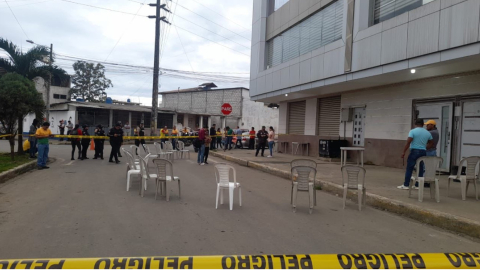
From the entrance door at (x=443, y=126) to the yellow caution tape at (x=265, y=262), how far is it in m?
9.60

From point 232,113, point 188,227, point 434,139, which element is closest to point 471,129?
point 434,139

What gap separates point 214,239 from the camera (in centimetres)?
512

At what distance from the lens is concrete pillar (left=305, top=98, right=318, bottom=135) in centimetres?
1958

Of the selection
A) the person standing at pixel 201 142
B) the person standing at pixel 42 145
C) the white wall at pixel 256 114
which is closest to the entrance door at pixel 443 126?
the person standing at pixel 201 142

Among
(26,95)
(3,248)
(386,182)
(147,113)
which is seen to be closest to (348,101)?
(386,182)

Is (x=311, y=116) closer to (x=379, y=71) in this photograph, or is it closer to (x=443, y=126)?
(x=379, y=71)

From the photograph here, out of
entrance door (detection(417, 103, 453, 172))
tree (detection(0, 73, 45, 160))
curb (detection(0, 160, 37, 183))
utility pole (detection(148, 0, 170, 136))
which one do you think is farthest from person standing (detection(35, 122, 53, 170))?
entrance door (detection(417, 103, 453, 172))

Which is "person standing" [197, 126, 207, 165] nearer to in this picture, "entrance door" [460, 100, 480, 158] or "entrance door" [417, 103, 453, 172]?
"entrance door" [417, 103, 453, 172]

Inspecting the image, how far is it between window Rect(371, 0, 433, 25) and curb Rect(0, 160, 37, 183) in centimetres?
1373

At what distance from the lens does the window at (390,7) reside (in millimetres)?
11211

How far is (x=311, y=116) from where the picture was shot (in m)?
20.0

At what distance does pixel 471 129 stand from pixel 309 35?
9.31 m

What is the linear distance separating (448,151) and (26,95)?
622 inches

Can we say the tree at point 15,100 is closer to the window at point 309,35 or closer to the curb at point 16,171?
the curb at point 16,171
